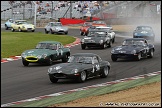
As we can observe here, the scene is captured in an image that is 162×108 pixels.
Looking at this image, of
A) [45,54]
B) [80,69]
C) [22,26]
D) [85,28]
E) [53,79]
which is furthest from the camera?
[22,26]

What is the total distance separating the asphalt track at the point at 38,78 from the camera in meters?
14.6

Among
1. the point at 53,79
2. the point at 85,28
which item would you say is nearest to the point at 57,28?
the point at 85,28

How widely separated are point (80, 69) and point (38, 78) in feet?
7.46

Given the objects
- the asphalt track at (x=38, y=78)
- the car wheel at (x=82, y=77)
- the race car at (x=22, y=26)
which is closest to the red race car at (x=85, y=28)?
the race car at (x=22, y=26)

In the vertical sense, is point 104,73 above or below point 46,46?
below

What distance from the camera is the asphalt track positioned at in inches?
575

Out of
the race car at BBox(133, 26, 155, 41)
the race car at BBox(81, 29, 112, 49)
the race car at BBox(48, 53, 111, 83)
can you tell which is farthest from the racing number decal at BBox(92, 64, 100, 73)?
the race car at BBox(133, 26, 155, 41)

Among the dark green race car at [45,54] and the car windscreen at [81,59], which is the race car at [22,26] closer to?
the dark green race car at [45,54]

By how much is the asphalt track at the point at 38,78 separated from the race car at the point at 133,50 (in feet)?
1.07

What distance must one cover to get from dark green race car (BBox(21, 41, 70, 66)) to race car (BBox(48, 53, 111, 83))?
15.5 ft

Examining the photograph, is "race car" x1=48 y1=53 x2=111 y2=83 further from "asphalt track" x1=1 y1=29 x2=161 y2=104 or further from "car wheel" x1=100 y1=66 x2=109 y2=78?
"asphalt track" x1=1 y1=29 x2=161 y2=104

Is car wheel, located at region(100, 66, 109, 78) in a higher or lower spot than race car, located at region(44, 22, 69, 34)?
lower

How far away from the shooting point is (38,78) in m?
18.3

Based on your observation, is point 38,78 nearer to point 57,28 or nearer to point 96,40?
point 96,40
